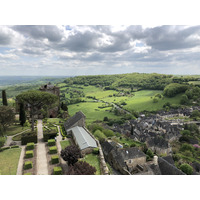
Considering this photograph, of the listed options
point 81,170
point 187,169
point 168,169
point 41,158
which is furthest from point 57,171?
point 187,169

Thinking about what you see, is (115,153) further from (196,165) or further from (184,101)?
(184,101)

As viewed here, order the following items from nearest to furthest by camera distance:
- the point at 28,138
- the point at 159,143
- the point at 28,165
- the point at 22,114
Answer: the point at 28,165
the point at 28,138
the point at 22,114
the point at 159,143

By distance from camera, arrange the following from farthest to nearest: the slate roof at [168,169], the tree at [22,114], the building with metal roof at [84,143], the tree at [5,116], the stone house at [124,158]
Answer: the stone house at [124,158] → the tree at [22,114] → the slate roof at [168,169] → the tree at [5,116] → the building with metal roof at [84,143]

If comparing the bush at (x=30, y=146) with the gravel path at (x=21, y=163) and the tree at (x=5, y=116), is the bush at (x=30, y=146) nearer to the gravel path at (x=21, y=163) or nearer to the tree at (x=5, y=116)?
the gravel path at (x=21, y=163)

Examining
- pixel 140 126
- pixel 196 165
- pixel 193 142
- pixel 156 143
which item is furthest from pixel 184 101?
pixel 196 165

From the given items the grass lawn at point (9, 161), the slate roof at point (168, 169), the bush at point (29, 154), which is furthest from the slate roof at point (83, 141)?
the slate roof at point (168, 169)

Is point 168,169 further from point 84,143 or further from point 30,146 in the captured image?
point 30,146

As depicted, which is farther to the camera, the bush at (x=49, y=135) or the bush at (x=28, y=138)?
the bush at (x=49, y=135)

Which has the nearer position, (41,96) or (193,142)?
(41,96)

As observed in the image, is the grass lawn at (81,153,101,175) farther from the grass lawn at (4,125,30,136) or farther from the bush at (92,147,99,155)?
the grass lawn at (4,125,30,136)
